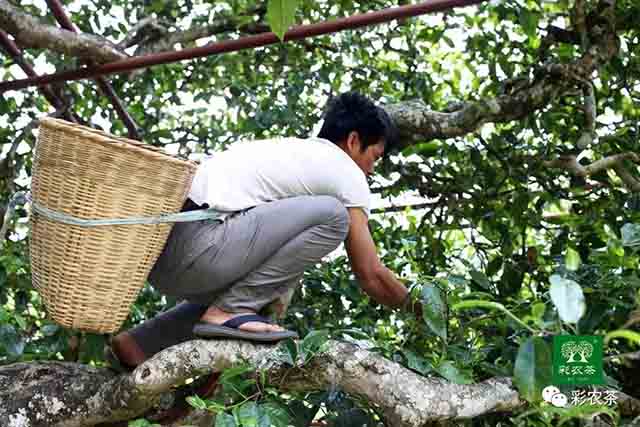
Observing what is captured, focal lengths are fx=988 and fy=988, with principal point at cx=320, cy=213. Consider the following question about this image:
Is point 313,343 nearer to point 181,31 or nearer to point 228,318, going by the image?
point 228,318

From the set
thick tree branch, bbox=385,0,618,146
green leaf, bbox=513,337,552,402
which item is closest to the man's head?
thick tree branch, bbox=385,0,618,146

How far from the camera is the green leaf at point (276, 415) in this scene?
1892 mm

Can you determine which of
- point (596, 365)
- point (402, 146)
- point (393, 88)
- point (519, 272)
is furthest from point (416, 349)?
point (393, 88)

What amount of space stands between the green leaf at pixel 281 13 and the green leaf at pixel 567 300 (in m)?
0.55

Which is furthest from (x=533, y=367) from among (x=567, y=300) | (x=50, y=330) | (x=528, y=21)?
(x=50, y=330)

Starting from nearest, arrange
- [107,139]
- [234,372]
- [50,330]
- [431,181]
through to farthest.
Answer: [234,372]
[107,139]
[50,330]
[431,181]

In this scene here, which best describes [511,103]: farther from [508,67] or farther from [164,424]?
[164,424]

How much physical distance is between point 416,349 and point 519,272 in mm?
593

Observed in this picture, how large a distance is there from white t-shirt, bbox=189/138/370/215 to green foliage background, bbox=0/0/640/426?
248 mm

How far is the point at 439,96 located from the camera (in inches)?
177

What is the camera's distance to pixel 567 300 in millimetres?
1377

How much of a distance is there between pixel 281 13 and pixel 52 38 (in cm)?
218

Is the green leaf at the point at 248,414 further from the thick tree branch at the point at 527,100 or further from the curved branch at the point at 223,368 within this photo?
the thick tree branch at the point at 527,100

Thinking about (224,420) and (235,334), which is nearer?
(224,420)
